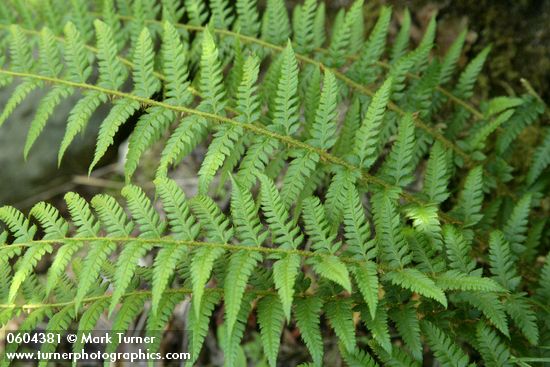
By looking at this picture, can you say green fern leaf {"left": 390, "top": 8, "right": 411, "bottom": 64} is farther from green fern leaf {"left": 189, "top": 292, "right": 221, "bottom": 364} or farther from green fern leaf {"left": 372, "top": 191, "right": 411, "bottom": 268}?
green fern leaf {"left": 189, "top": 292, "right": 221, "bottom": 364}

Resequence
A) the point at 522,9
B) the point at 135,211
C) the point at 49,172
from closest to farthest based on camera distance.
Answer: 1. the point at 135,211
2. the point at 522,9
3. the point at 49,172

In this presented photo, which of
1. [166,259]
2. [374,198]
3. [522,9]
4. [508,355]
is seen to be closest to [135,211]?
[166,259]

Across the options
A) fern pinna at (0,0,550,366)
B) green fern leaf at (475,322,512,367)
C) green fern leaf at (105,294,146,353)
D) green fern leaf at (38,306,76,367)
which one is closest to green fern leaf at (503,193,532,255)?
fern pinna at (0,0,550,366)

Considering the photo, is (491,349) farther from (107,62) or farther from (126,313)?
(107,62)

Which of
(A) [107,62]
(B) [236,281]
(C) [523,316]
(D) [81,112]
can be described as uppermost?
(A) [107,62]

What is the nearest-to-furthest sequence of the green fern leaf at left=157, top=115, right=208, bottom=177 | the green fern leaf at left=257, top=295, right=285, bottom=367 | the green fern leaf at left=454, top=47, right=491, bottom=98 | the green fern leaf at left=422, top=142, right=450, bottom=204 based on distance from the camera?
the green fern leaf at left=257, top=295, right=285, bottom=367 → the green fern leaf at left=157, top=115, right=208, bottom=177 → the green fern leaf at left=422, top=142, right=450, bottom=204 → the green fern leaf at left=454, top=47, right=491, bottom=98

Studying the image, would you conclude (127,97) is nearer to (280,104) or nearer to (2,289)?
(280,104)

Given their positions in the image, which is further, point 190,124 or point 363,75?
point 363,75

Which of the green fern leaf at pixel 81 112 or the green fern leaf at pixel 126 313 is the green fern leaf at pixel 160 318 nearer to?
the green fern leaf at pixel 126 313

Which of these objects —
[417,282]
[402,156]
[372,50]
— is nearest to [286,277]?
[417,282]
